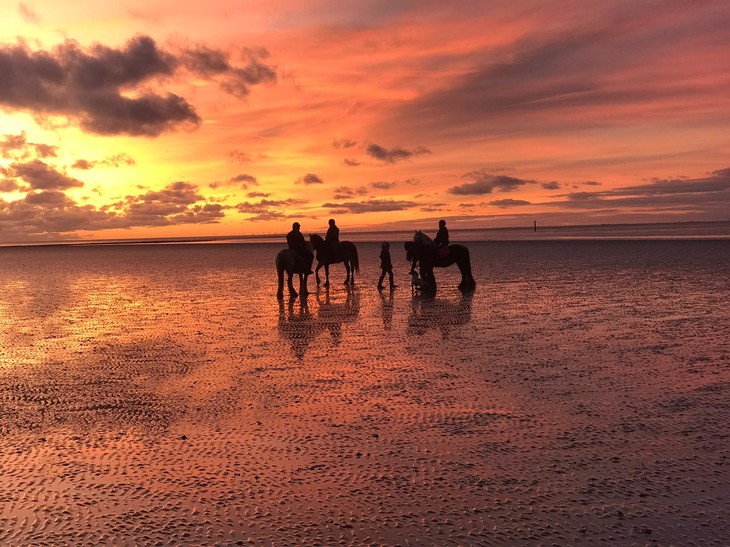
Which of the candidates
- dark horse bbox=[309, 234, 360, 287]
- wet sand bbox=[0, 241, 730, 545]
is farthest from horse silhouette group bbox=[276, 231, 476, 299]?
wet sand bbox=[0, 241, 730, 545]

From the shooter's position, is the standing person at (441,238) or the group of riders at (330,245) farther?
the standing person at (441,238)

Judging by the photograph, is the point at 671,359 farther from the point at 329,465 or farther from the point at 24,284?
the point at 24,284

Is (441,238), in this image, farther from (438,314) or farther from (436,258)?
(438,314)

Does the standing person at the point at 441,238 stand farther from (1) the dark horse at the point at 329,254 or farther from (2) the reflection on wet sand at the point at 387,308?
(1) the dark horse at the point at 329,254

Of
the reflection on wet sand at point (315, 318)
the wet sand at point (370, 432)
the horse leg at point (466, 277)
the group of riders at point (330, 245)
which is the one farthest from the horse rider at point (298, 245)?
the wet sand at point (370, 432)

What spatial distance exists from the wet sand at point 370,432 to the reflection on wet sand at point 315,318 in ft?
0.36

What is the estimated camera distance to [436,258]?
18.8m

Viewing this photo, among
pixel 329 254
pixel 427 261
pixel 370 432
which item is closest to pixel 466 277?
pixel 427 261

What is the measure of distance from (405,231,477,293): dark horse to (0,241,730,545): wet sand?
6.35 m

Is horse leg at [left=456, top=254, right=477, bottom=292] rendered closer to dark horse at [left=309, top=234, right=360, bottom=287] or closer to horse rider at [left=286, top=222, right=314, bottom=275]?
dark horse at [left=309, top=234, right=360, bottom=287]

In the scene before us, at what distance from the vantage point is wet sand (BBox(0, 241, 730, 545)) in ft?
13.3

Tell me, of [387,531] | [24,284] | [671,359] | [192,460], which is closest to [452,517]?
[387,531]

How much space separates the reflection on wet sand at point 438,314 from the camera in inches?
460

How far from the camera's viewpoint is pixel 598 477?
4.65 metres
